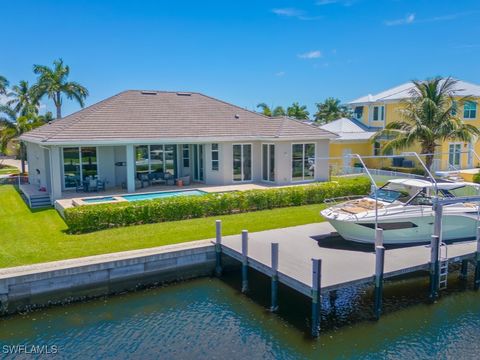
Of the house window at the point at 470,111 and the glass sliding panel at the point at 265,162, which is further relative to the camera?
the house window at the point at 470,111

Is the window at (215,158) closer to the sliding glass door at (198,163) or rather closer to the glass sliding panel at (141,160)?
the sliding glass door at (198,163)

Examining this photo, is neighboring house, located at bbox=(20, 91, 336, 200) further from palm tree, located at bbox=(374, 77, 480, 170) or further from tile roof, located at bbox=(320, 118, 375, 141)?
tile roof, located at bbox=(320, 118, 375, 141)

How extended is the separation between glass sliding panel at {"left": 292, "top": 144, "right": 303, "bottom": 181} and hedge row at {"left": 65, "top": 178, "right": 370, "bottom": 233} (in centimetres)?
369

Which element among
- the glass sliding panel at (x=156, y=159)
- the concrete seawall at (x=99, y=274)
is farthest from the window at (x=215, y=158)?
the concrete seawall at (x=99, y=274)

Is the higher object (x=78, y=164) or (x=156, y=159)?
(x=156, y=159)

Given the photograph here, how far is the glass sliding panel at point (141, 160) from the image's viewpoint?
23306 millimetres

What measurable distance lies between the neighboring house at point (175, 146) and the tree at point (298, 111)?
35466 millimetres

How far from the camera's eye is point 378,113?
3653 cm

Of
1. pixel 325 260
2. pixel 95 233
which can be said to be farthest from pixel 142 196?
pixel 325 260

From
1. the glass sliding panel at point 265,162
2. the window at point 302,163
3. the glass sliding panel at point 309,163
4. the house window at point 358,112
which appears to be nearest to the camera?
the window at point 302,163

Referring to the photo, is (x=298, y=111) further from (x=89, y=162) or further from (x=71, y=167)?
(x=71, y=167)

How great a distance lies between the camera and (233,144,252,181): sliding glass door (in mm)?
24036

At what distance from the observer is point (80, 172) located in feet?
71.4

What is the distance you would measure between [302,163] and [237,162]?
3833mm
